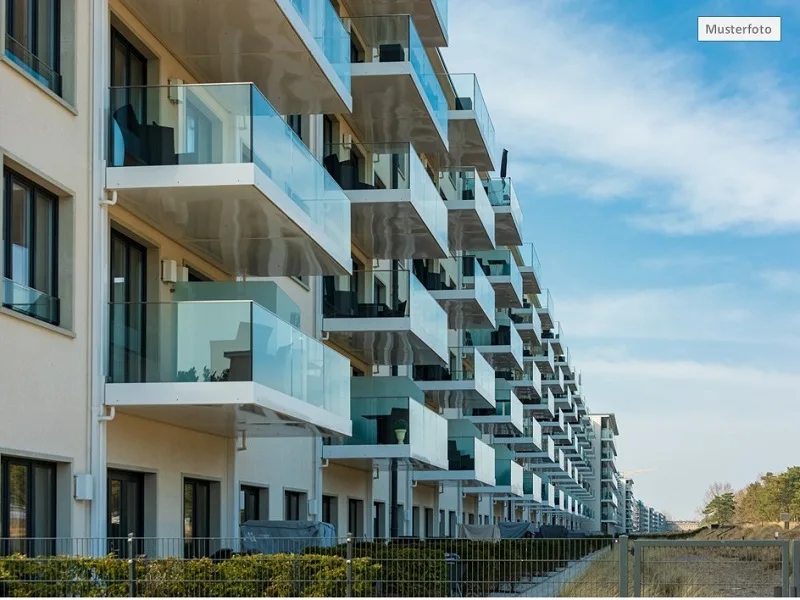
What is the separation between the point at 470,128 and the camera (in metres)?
38.3

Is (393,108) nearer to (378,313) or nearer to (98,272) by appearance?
(378,313)

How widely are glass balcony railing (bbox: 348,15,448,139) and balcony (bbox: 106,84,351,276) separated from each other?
961 cm

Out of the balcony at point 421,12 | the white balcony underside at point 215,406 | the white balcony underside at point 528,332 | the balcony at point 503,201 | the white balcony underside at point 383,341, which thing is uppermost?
the balcony at point 421,12

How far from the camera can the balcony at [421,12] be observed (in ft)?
101

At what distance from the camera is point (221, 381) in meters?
16.3

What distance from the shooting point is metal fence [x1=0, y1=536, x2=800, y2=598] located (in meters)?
13.0

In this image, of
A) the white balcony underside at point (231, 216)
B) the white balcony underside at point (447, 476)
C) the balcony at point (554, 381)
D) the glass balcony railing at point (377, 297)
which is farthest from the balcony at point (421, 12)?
the balcony at point (554, 381)

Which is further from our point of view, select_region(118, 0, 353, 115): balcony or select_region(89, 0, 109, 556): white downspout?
select_region(118, 0, 353, 115): balcony

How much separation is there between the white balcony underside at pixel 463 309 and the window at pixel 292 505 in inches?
453

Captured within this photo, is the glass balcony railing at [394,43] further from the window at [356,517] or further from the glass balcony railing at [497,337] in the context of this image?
the glass balcony railing at [497,337]

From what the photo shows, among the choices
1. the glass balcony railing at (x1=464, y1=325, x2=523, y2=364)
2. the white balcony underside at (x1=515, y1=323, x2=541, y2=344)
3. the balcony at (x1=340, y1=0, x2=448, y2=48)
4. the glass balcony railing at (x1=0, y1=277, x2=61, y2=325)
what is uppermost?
the balcony at (x1=340, y1=0, x2=448, y2=48)

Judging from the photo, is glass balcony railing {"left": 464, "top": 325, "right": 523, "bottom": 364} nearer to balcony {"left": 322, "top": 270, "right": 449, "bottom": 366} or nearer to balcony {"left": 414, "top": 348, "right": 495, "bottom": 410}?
balcony {"left": 414, "top": 348, "right": 495, "bottom": 410}

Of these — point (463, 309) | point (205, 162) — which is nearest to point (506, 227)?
point (463, 309)

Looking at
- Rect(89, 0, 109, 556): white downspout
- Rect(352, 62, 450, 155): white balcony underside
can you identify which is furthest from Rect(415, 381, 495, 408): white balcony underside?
Rect(89, 0, 109, 556): white downspout
